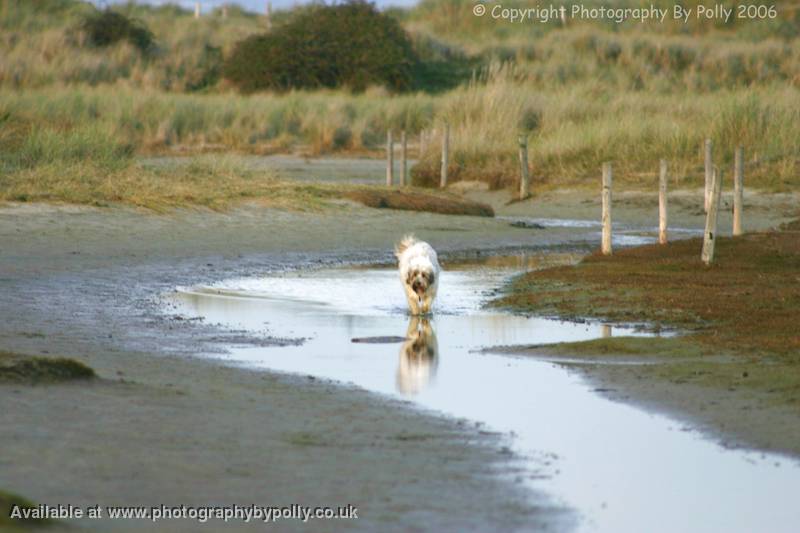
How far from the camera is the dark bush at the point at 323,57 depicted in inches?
1799

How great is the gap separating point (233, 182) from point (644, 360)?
1387 cm

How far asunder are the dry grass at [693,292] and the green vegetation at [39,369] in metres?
4.45

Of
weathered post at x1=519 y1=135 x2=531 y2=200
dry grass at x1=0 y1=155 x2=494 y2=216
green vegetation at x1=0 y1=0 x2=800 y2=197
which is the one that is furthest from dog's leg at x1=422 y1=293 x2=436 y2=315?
weathered post at x1=519 y1=135 x2=531 y2=200

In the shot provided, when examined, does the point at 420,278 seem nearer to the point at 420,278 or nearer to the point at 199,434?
the point at 420,278

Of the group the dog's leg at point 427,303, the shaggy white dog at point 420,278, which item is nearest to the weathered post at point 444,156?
the shaggy white dog at point 420,278

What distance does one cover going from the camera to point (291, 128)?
39000 mm

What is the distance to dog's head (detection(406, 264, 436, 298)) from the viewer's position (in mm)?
12516

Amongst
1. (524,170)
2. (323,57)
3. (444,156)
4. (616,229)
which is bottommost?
(616,229)

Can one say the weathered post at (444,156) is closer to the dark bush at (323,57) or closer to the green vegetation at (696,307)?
the green vegetation at (696,307)

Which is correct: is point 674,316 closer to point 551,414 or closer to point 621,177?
point 551,414

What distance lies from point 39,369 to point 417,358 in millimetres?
3086

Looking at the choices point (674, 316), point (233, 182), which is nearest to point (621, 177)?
point (233, 182)

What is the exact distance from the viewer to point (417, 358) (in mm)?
10523

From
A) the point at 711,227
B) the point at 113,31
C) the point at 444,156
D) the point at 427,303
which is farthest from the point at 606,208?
the point at 113,31
